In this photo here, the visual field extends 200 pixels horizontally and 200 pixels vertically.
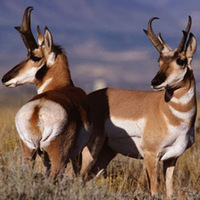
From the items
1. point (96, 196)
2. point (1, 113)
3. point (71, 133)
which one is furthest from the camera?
point (1, 113)

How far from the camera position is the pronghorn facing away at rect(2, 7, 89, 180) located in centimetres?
429

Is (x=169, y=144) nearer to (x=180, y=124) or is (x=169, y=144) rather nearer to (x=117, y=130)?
(x=180, y=124)

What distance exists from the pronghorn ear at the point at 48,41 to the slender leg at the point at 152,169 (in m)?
1.86

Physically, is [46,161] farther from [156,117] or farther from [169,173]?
[169,173]

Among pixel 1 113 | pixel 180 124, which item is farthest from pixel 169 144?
pixel 1 113

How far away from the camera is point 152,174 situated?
5.75m

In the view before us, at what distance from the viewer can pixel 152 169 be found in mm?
5770

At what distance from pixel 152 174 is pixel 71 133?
1.65m

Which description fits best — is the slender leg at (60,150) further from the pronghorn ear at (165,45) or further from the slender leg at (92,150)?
the pronghorn ear at (165,45)

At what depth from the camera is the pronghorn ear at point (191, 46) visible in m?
5.89

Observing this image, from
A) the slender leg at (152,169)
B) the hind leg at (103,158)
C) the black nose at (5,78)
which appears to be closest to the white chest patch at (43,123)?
the black nose at (5,78)

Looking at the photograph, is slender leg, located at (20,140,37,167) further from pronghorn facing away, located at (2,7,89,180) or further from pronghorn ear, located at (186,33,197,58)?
pronghorn ear, located at (186,33,197,58)

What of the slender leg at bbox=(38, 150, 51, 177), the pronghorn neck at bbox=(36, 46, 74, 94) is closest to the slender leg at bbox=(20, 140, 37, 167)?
the slender leg at bbox=(38, 150, 51, 177)

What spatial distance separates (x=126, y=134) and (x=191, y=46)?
146 centimetres
